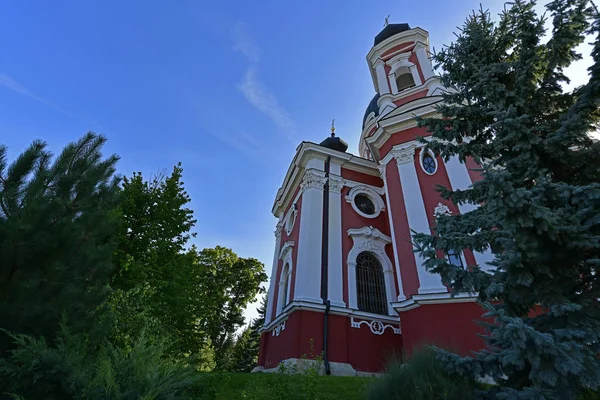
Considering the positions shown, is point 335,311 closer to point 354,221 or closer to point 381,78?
point 354,221

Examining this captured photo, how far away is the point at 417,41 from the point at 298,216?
40.5 ft

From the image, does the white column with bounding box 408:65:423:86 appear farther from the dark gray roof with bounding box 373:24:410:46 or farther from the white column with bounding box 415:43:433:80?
the dark gray roof with bounding box 373:24:410:46

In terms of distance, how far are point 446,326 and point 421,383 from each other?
5923 millimetres

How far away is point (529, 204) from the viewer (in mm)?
3746

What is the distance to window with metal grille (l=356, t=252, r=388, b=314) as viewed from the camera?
494 inches

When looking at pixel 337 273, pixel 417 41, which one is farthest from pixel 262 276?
pixel 417 41

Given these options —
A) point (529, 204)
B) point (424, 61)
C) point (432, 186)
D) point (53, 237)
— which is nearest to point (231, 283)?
point (432, 186)

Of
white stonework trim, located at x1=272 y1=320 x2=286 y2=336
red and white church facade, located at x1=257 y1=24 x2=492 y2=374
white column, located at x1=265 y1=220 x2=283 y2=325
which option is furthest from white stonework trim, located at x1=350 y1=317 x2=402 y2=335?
white column, located at x1=265 y1=220 x2=283 y2=325

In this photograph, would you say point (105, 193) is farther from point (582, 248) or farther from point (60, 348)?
point (582, 248)

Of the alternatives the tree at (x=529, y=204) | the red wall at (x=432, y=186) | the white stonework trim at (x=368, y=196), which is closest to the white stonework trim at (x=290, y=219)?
the white stonework trim at (x=368, y=196)

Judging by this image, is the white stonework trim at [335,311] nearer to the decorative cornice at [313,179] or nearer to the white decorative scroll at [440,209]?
the white decorative scroll at [440,209]

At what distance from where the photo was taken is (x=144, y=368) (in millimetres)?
3455

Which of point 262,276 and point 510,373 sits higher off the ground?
point 262,276

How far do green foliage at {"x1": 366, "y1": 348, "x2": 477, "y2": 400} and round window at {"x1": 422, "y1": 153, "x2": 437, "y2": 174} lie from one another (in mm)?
8984
